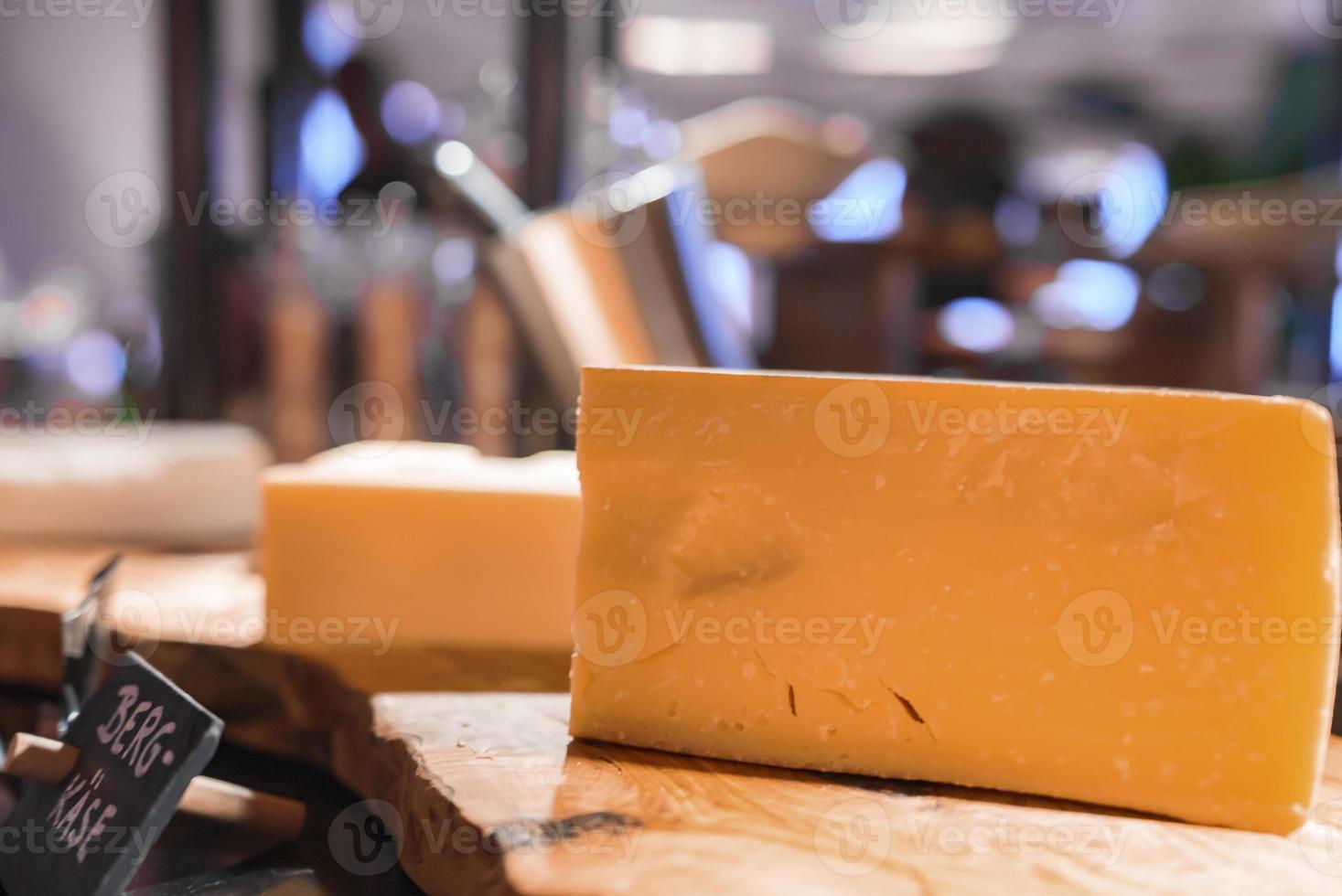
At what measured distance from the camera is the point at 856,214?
4.89 meters

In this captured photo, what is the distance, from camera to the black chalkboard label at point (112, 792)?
560 millimetres

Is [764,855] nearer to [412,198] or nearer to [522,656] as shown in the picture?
[522,656]

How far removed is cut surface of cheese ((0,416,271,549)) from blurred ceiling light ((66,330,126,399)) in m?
3.45

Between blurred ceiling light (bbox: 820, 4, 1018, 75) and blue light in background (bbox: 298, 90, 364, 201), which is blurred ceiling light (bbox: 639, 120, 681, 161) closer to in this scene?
blue light in background (bbox: 298, 90, 364, 201)

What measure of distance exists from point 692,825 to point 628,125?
3.17 metres

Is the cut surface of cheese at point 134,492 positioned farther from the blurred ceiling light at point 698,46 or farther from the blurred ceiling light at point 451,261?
the blurred ceiling light at point 698,46

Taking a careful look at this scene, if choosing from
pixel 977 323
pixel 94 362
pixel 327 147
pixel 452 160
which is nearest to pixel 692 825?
pixel 452 160

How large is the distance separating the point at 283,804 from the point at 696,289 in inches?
42.2

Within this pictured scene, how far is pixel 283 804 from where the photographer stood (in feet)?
2.34

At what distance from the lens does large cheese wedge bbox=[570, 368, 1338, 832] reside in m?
0.64

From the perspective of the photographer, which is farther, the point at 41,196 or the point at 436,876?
the point at 41,196

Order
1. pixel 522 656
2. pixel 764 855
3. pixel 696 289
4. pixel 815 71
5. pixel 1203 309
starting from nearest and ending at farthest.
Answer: pixel 764 855 → pixel 522 656 → pixel 696 289 → pixel 1203 309 → pixel 815 71

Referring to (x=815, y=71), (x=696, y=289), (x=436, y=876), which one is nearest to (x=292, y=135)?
(x=696, y=289)

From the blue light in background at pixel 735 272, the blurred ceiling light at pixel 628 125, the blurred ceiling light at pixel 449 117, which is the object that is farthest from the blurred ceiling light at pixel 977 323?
the blurred ceiling light at pixel 449 117
